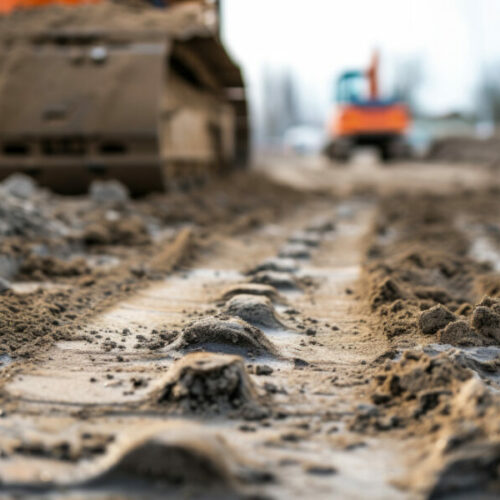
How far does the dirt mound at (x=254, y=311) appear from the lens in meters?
3.13

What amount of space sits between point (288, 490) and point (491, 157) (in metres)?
23.4

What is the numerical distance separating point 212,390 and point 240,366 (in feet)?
0.40

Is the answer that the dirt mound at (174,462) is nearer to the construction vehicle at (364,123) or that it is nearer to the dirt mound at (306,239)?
the dirt mound at (306,239)

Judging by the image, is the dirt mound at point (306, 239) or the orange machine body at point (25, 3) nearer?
the dirt mound at point (306, 239)

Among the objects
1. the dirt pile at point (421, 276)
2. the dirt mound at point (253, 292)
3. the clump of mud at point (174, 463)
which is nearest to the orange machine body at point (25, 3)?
the dirt pile at point (421, 276)

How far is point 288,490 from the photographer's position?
1.66 m

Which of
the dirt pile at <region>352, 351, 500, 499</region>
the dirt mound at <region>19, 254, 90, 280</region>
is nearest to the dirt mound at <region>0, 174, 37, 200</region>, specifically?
the dirt mound at <region>19, 254, 90, 280</region>

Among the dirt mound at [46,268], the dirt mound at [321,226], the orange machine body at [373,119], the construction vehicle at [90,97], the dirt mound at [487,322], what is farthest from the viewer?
the orange machine body at [373,119]

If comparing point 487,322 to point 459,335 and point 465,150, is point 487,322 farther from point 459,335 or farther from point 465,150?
point 465,150

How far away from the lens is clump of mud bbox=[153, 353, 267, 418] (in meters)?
2.11

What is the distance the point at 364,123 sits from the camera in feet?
64.1

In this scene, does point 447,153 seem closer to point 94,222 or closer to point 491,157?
point 491,157

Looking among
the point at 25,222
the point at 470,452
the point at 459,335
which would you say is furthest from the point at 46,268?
the point at 470,452

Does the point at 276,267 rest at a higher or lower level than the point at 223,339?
lower
